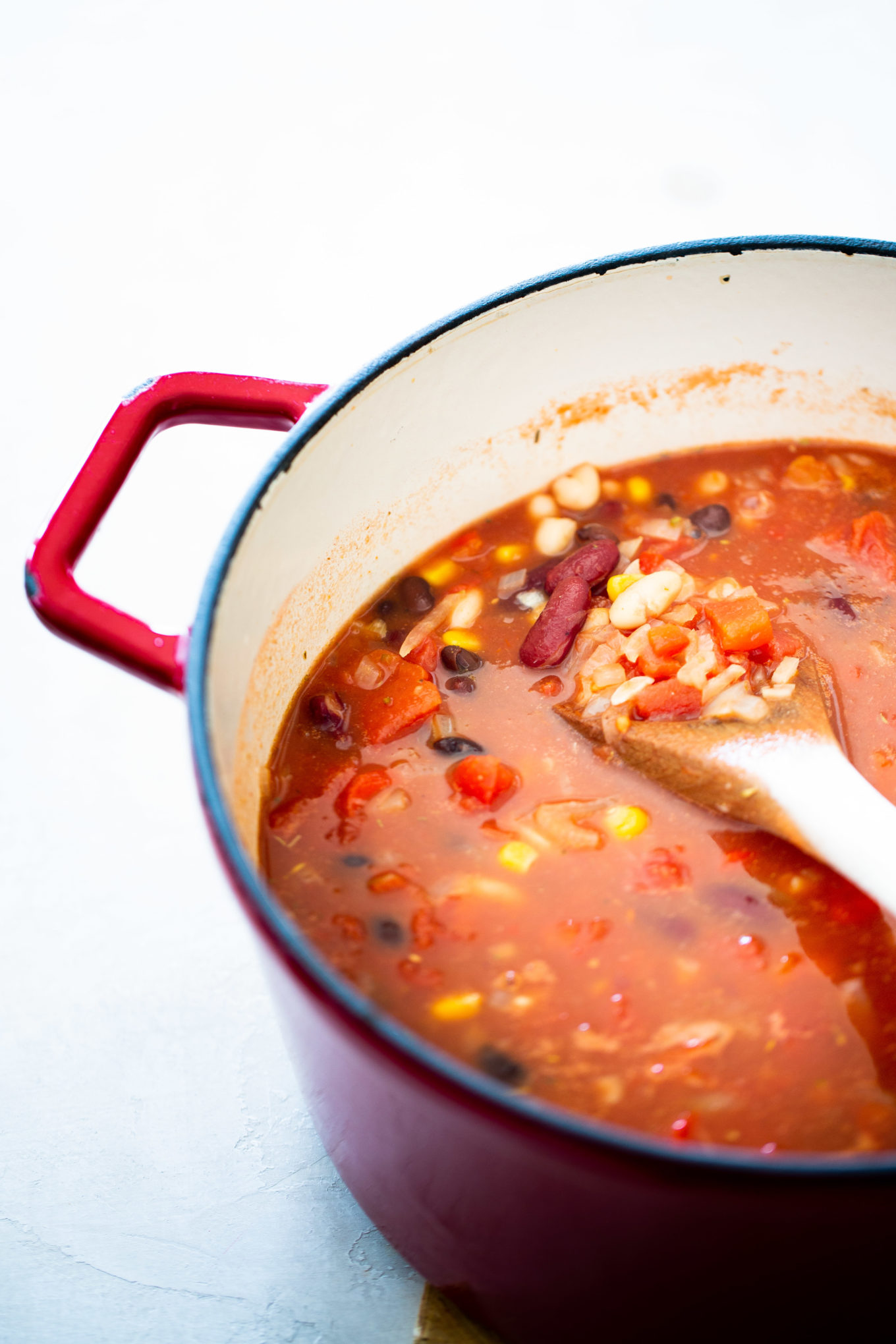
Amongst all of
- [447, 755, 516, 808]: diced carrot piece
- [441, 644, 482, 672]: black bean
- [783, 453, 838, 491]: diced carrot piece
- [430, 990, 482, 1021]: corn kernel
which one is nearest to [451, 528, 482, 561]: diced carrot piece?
[441, 644, 482, 672]: black bean

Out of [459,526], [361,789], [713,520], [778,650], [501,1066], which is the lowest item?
[501,1066]

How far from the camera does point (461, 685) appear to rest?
6.59 feet

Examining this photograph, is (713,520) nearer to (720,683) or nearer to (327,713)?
(720,683)

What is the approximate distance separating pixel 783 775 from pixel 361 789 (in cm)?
62

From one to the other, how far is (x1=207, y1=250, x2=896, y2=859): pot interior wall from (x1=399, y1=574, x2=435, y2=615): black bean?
4cm

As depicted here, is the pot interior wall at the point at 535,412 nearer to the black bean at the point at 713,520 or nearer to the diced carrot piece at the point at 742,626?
the black bean at the point at 713,520

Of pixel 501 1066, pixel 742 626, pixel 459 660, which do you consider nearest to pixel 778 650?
pixel 742 626

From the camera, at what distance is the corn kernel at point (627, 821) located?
1.80 m

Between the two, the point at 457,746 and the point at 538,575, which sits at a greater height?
the point at 538,575

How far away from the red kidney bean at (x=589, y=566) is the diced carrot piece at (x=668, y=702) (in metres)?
0.30

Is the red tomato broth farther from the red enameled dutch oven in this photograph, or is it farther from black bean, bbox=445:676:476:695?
the red enameled dutch oven

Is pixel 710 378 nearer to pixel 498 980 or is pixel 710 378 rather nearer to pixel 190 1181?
pixel 498 980

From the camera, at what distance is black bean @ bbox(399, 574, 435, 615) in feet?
7.03

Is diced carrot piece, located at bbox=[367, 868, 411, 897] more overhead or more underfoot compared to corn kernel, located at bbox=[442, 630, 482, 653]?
more underfoot
